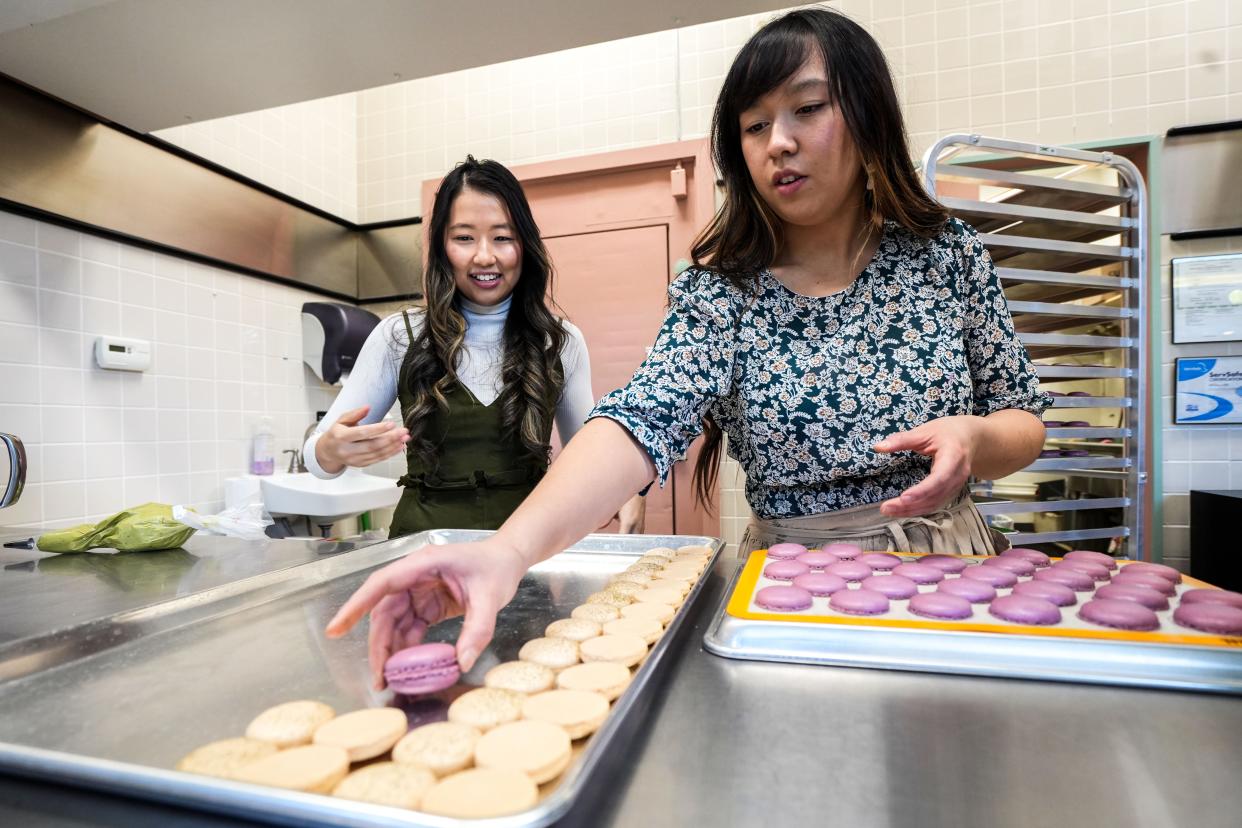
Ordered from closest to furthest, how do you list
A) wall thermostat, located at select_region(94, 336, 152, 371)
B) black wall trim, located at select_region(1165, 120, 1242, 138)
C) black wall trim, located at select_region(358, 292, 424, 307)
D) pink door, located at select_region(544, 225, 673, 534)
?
wall thermostat, located at select_region(94, 336, 152, 371) → black wall trim, located at select_region(1165, 120, 1242, 138) → pink door, located at select_region(544, 225, 673, 534) → black wall trim, located at select_region(358, 292, 424, 307)

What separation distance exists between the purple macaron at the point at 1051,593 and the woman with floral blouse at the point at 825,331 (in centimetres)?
19

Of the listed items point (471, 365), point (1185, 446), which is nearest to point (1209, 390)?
point (1185, 446)

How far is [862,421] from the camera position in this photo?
35.1 inches

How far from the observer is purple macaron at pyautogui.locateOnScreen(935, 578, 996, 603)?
618 mm

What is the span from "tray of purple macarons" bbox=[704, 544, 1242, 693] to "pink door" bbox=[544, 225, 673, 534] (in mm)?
2093

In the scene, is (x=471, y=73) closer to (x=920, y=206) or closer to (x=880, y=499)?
(x=920, y=206)

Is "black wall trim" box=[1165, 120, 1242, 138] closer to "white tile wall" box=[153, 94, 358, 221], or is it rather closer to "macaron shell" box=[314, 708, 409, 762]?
"macaron shell" box=[314, 708, 409, 762]

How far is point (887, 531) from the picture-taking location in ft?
2.94

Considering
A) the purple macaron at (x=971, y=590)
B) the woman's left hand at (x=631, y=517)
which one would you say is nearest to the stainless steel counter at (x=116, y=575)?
the woman's left hand at (x=631, y=517)

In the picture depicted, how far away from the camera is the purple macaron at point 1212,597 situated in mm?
557

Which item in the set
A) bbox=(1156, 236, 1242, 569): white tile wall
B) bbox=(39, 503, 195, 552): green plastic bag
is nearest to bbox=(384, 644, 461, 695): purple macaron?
bbox=(39, 503, 195, 552): green plastic bag

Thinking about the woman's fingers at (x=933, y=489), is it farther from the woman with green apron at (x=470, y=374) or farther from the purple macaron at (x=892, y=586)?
the woman with green apron at (x=470, y=374)

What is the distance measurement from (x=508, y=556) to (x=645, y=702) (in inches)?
6.6

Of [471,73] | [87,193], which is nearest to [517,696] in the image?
[87,193]
